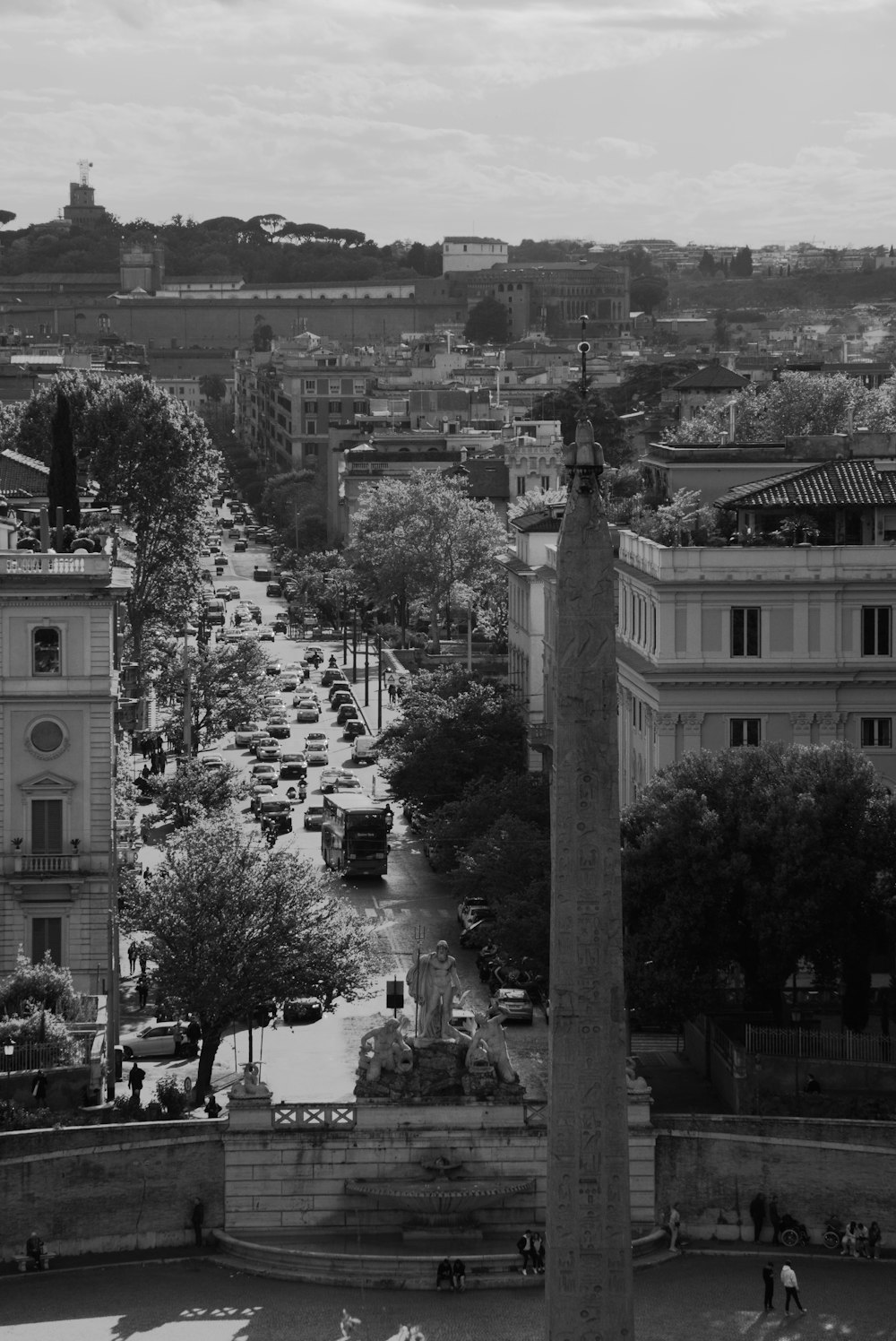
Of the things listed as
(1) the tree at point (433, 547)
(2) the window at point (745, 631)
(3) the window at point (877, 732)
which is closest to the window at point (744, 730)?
(2) the window at point (745, 631)

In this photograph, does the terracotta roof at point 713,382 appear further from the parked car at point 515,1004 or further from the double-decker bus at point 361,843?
the parked car at point 515,1004

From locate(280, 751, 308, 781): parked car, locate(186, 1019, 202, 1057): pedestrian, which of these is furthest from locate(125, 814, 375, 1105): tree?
locate(280, 751, 308, 781): parked car

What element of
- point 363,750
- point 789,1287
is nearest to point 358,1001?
point 789,1287

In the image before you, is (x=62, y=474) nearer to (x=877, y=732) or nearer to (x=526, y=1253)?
(x=877, y=732)

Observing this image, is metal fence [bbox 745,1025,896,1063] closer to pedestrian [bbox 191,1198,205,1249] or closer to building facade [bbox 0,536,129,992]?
pedestrian [bbox 191,1198,205,1249]

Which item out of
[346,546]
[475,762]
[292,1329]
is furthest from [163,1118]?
[346,546]
